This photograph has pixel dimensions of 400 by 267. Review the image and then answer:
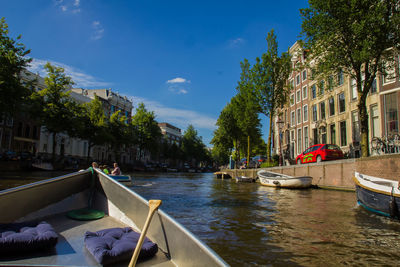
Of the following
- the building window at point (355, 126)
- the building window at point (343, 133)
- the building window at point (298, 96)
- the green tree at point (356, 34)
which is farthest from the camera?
the building window at point (298, 96)

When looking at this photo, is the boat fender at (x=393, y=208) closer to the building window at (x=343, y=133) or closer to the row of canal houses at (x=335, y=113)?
the row of canal houses at (x=335, y=113)

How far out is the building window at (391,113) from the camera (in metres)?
20.6

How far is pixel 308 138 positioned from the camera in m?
34.0

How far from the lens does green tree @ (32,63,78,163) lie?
32.8 metres

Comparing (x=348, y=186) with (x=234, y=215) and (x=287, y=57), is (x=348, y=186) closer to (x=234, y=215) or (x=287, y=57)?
(x=234, y=215)

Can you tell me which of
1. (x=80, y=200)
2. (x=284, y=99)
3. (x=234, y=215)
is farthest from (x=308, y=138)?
(x=80, y=200)

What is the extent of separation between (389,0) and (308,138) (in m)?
20.3

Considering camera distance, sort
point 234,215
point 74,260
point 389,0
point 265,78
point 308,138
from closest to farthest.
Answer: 1. point 74,260
2. point 234,215
3. point 389,0
4. point 265,78
5. point 308,138

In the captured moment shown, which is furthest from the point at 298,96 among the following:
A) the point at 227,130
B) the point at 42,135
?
the point at 42,135

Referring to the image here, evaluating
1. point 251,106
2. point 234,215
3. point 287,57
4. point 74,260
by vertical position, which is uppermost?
point 287,57

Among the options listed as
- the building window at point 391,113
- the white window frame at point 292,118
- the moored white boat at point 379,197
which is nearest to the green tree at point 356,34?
the building window at point 391,113

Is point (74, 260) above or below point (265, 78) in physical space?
below

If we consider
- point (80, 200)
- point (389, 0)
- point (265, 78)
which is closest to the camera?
point (80, 200)

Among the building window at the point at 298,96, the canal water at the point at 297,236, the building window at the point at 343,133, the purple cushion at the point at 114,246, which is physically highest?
the building window at the point at 298,96
